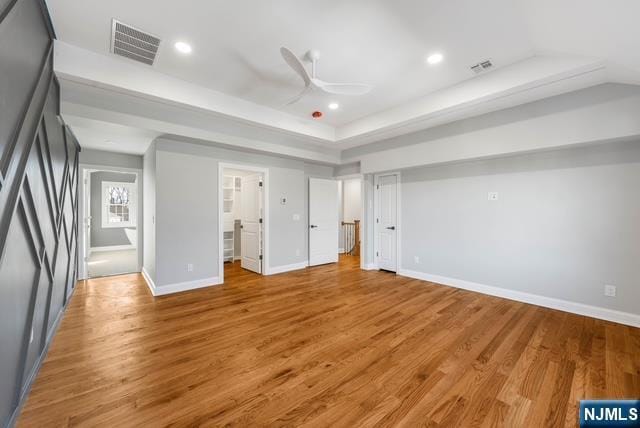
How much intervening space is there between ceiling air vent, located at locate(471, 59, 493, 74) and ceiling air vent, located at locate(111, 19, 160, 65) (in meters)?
3.49

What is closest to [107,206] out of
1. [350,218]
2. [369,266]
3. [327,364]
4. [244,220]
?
[244,220]

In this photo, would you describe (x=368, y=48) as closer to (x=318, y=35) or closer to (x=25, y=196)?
(x=318, y=35)

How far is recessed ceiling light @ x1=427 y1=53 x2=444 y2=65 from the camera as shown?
2.90m

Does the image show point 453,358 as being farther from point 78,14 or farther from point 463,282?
point 78,14

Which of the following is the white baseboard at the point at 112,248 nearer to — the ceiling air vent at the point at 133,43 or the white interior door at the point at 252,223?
the white interior door at the point at 252,223

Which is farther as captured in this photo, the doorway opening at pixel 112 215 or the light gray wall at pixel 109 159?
the doorway opening at pixel 112 215

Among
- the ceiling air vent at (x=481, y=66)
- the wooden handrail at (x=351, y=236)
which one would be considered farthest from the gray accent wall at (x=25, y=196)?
the wooden handrail at (x=351, y=236)

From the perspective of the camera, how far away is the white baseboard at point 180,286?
4.16 meters

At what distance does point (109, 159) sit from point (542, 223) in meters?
7.62

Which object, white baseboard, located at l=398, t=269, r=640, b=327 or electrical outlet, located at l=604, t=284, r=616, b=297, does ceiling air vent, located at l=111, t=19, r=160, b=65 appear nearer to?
white baseboard, located at l=398, t=269, r=640, b=327

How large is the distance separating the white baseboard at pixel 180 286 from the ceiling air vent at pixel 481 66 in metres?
4.98

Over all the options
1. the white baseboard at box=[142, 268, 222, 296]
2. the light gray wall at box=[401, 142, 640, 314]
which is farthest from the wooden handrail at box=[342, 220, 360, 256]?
the white baseboard at box=[142, 268, 222, 296]

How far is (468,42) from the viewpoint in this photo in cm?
267

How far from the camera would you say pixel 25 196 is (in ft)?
5.81
